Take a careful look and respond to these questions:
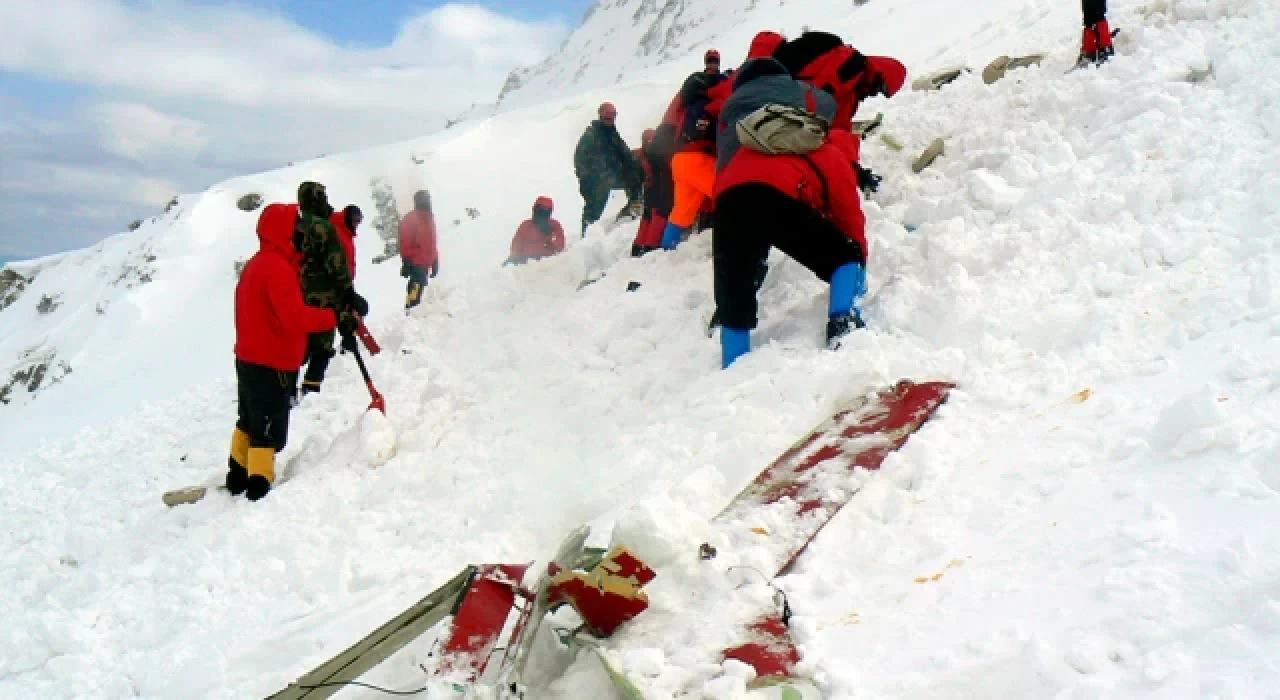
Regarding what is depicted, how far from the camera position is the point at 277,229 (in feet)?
17.0

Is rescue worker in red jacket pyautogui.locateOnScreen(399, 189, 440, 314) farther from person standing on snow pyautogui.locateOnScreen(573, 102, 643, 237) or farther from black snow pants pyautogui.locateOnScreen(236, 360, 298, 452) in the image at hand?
black snow pants pyautogui.locateOnScreen(236, 360, 298, 452)

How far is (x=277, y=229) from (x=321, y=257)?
0.63 metres

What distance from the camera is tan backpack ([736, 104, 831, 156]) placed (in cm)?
437

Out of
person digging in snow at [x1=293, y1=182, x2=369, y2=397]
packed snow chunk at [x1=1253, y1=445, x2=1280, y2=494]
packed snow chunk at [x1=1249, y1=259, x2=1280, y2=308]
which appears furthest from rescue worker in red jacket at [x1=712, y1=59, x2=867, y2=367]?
person digging in snow at [x1=293, y1=182, x2=369, y2=397]

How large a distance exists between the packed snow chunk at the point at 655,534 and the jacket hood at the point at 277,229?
376cm

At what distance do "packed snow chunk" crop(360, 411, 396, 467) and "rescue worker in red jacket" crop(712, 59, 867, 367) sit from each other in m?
2.10

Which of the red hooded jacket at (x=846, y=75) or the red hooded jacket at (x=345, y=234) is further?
the red hooded jacket at (x=345, y=234)

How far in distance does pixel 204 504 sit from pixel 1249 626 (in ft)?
18.3

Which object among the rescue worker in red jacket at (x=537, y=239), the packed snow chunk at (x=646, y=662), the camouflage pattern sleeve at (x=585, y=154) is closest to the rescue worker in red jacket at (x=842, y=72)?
the camouflage pattern sleeve at (x=585, y=154)

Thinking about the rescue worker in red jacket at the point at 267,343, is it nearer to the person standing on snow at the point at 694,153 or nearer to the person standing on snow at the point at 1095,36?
the person standing on snow at the point at 694,153

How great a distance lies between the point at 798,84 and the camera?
495cm

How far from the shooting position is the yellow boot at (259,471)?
17.0ft

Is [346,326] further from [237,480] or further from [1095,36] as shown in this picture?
[1095,36]

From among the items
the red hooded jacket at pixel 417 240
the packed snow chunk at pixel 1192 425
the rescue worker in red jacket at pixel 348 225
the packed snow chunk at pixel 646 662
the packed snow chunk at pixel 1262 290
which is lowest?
the packed snow chunk at pixel 1262 290
